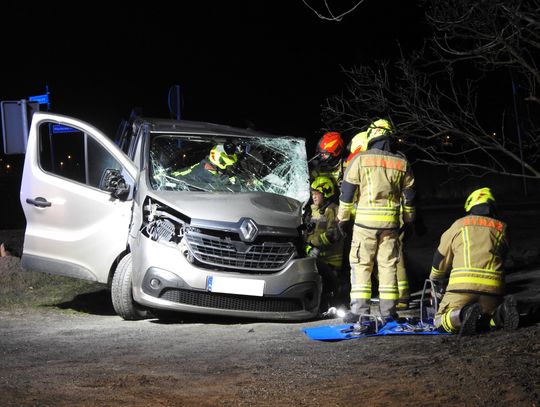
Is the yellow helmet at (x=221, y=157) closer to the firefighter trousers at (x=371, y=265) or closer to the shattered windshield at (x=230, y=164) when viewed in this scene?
the shattered windshield at (x=230, y=164)

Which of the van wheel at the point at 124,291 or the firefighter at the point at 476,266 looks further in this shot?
the van wheel at the point at 124,291

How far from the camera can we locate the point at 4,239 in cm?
1360

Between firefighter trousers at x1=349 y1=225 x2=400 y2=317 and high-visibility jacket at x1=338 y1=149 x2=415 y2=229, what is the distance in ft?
0.34

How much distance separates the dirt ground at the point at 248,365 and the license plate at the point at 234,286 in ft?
1.18

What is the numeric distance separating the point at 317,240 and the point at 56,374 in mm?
3499

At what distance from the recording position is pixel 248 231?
705 centimetres

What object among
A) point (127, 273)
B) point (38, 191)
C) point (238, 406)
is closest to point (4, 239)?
point (38, 191)

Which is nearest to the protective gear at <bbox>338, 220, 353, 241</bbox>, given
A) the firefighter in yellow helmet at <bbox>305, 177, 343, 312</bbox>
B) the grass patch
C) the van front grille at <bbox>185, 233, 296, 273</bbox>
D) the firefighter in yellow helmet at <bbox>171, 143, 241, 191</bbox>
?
the firefighter in yellow helmet at <bbox>305, 177, 343, 312</bbox>

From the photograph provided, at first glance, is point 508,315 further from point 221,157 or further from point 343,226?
point 221,157

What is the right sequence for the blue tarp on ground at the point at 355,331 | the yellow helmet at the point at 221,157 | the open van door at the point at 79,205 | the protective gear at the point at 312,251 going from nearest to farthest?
the blue tarp on ground at the point at 355,331 < the protective gear at the point at 312,251 < the open van door at the point at 79,205 < the yellow helmet at the point at 221,157

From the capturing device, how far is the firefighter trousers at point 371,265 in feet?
22.1

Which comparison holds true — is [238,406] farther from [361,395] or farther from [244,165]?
A: [244,165]

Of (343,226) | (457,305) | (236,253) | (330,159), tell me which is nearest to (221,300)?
(236,253)

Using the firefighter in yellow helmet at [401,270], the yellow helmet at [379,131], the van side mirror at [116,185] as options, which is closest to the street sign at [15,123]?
the van side mirror at [116,185]
